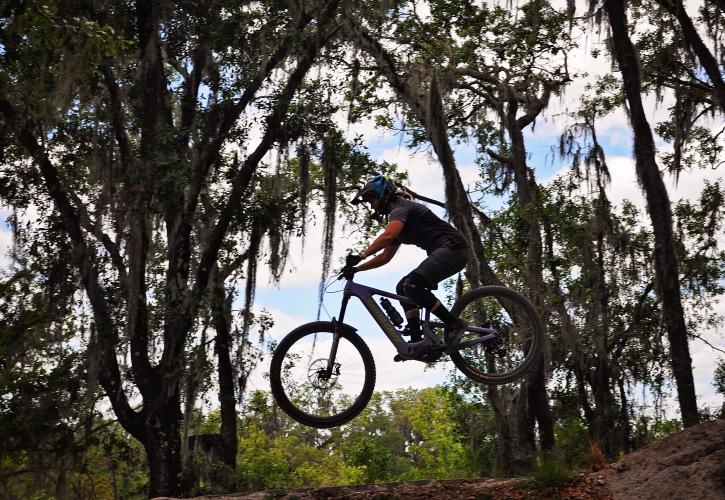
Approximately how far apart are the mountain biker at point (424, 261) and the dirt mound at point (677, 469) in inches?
69.7

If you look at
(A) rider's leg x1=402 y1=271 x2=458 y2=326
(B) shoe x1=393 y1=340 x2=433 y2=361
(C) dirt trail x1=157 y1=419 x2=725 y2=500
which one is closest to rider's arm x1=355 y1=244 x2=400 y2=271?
(A) rider's leg x1=402 y1=271 x2=458 y2=326

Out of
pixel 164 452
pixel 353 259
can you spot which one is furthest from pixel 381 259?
pixel 164 452

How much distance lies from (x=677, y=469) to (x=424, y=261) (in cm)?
255

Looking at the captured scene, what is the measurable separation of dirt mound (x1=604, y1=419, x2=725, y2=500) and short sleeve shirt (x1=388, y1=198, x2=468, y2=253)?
2.28 meters

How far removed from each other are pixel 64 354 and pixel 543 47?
10.8 m

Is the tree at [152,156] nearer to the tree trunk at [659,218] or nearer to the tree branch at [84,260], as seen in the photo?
the tree branch at [84,260]

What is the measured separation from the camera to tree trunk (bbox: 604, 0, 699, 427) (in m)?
9.80

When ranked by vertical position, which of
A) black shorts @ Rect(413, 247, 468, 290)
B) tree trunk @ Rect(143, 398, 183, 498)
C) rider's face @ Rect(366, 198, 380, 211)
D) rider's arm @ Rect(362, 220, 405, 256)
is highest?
rider's face @ Rect(366, 198, 380, 211)

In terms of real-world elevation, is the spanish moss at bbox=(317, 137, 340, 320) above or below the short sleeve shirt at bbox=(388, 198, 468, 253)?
above

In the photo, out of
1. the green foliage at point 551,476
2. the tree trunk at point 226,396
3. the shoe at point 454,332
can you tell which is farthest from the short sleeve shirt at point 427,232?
the tree trunk at point 226,396

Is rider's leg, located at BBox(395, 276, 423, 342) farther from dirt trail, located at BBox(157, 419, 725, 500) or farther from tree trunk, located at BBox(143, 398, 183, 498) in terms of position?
tree trunk, located at BBox(143, 398, 183, 498)

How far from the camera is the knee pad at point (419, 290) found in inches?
265

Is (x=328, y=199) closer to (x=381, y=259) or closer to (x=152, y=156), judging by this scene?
(x=152, y=156)

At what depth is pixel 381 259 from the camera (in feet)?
22.5
